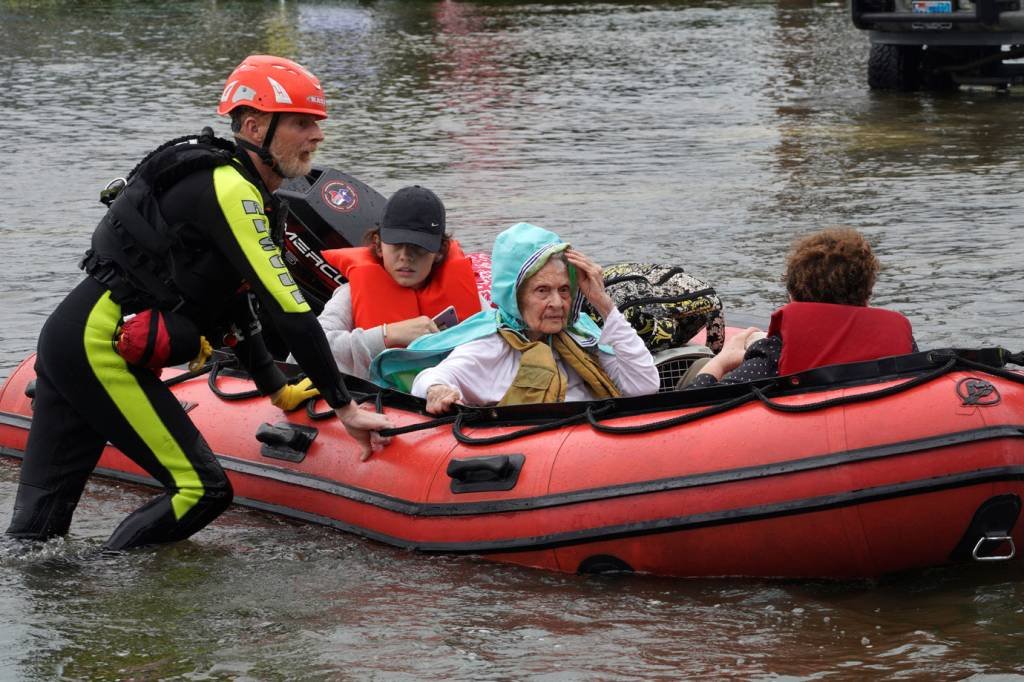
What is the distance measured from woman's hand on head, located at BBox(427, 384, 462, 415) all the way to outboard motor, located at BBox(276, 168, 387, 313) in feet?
4.52

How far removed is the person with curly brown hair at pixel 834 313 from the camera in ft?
16.3

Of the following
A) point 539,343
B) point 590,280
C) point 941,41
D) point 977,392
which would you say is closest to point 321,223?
point 539,343

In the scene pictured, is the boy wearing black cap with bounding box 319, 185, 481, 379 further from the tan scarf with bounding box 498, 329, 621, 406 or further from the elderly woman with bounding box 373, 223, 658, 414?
the tan scarf with bounding box 498, 329, 621, 406

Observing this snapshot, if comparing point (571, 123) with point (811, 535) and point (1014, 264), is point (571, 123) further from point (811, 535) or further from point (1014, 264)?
point (811, 535)

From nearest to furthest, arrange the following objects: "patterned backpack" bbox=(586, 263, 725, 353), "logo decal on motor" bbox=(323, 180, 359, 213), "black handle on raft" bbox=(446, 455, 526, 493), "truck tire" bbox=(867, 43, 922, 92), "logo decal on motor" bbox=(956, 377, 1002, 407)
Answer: "logo decal on motor" bbox=(956, 377, 1002, 407)
"black handle on raft" bbox=(446, 455, 526, 493)
"patterned backpack" bbox=(586, 263, 725, 353)
"logo decal on motor" bbox=(323, 180, 359, 213)
"truck tire" bbox=(867, 43, 922, 92)

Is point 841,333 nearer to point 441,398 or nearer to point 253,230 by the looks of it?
point 441,398

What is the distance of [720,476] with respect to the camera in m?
4.91

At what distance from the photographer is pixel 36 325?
9.04 m

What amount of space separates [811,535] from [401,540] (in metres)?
1.39

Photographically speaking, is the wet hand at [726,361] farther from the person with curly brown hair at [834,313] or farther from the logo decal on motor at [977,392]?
the logo decal on motor at [977,392]

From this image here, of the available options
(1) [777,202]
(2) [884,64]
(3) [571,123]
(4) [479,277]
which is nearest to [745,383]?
(4) [479,277]

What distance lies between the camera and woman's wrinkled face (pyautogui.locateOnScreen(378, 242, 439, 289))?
591 centimetres

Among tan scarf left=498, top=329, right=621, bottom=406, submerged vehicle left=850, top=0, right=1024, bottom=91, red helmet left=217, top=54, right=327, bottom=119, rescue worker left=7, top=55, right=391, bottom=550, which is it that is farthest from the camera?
submerged vehicle left=850, top=0, right=1024, bottom=91

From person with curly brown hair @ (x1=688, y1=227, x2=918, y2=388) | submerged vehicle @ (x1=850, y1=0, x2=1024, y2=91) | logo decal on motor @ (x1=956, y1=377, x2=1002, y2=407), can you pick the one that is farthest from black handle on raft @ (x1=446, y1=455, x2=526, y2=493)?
submerged vehicle @ (x1=850, y1=0, x2=1024, y2=91)
